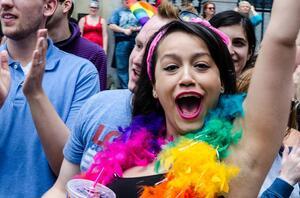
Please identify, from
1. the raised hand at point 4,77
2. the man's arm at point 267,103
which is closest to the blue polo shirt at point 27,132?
the raised hand at point 4,77

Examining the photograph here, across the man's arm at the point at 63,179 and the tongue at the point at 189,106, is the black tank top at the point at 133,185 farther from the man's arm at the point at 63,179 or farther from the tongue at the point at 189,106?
the man's arm at the point at 63,179

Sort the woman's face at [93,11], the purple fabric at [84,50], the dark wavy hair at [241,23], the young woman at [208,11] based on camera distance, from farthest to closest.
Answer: the young woman at [208,11]
the woman's face at [93,11]
the purple fabric at [84,50]
the dark wavy hair at [241,23]

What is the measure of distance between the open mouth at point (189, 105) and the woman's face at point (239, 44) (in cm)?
127

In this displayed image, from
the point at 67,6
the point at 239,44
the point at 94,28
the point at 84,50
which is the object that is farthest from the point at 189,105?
the point at 94,28

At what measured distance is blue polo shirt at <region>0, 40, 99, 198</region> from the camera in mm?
2484

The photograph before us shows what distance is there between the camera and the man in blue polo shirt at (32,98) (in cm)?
239

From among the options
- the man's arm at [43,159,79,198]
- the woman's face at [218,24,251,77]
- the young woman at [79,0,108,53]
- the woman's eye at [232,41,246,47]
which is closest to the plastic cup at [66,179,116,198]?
the man's arm at [43,159,79,198]

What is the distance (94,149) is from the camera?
217 centimetres

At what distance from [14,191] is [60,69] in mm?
566

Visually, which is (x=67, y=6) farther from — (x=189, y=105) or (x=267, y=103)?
(x=267, y=103)

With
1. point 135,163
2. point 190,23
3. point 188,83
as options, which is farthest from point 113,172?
point 190,23

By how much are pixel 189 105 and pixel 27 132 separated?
2.82 ft

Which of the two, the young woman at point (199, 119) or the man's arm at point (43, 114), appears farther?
the man's arm at point (43, 114)

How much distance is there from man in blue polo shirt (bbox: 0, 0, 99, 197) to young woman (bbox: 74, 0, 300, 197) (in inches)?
16.9
